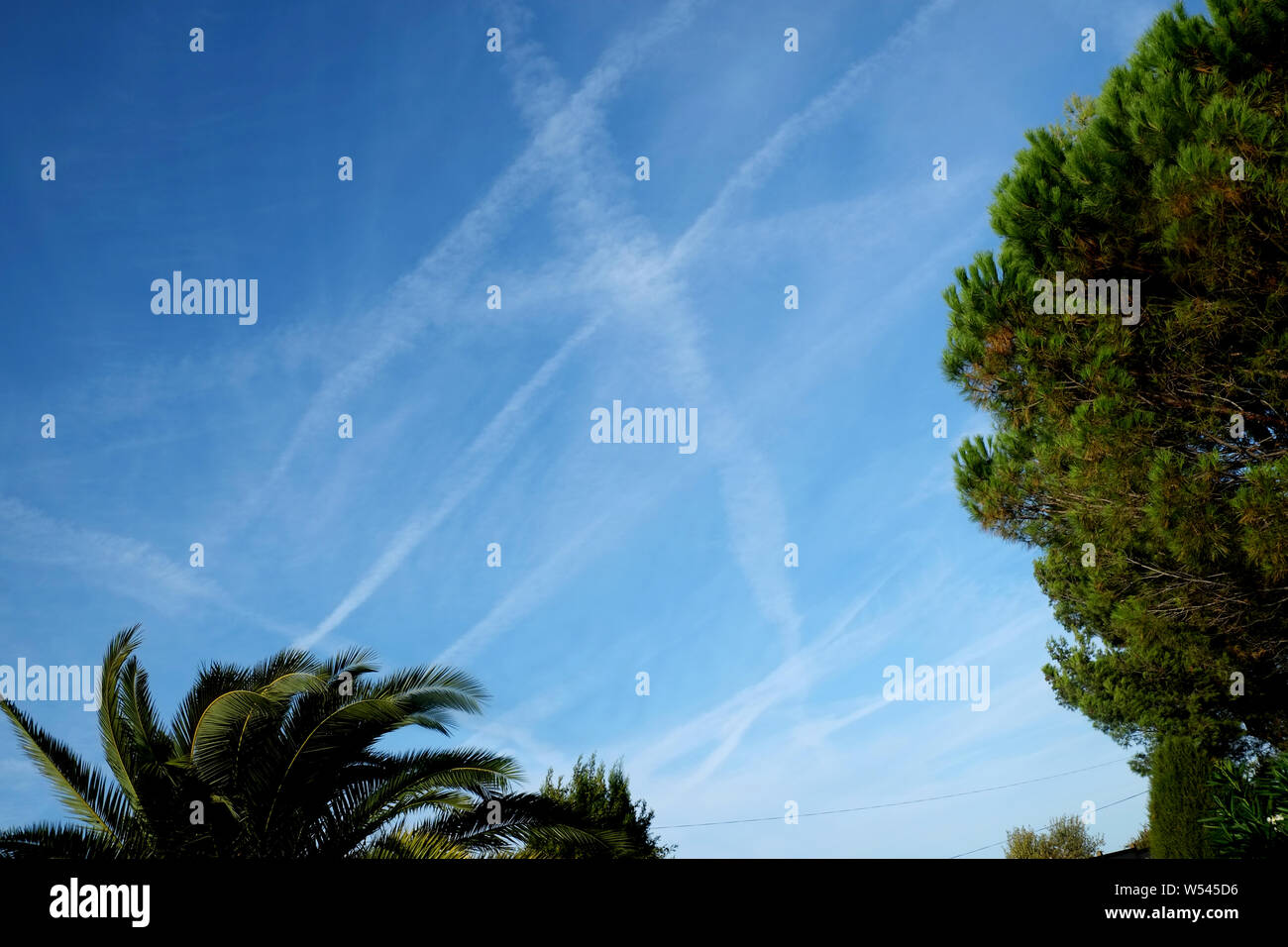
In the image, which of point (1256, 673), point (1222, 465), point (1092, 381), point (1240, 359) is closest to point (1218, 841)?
point (1222, 465)

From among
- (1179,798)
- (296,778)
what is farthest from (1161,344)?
(296,778)

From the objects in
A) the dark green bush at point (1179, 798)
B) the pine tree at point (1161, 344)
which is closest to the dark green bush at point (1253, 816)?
the pine tree at point (1161, 344)

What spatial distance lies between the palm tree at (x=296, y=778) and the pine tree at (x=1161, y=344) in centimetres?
768

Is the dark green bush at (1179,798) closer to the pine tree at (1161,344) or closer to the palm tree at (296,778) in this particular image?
the pine tree at (1161,344)

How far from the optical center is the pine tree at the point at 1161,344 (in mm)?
9547

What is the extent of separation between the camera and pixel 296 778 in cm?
1019

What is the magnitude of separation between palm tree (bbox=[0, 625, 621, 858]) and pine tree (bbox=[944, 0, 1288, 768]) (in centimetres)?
768

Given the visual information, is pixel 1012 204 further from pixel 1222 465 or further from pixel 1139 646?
pixel 1139 646

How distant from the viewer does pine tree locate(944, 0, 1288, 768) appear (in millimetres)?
9547

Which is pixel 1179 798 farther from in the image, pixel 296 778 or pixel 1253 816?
pixel 296 778

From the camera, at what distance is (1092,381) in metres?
11.1

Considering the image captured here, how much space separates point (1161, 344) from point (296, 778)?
464 inches

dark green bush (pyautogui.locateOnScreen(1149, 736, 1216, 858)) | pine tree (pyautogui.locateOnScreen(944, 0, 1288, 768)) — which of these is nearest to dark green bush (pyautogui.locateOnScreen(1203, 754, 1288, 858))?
pine tree (pyautogui.locateOnScreen(944, 0, 1288, 768))

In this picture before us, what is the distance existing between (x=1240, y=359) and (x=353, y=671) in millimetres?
11575
